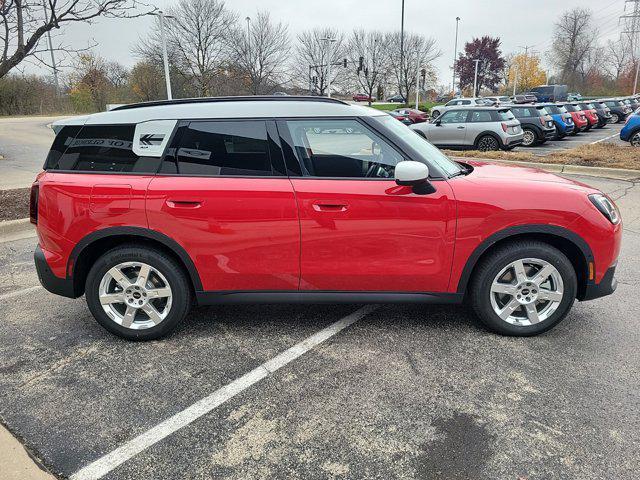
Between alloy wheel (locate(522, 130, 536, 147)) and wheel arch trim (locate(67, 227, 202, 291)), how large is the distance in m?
17.5

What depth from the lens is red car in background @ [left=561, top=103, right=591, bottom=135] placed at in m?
21.1

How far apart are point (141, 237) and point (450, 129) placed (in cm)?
1452

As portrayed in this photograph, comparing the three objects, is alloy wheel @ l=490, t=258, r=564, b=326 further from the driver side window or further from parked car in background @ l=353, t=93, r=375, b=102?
parked car in background @ l=353, t=93, r=375, b=102

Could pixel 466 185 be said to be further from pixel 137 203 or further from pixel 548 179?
pixel 137 203

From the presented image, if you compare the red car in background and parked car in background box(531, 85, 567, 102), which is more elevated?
parked car in background box(531, 85, 567, 102)

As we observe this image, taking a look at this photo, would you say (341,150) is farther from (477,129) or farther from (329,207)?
(477,129)

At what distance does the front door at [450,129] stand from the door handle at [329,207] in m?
14.0

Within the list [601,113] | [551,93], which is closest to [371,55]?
[551,93]

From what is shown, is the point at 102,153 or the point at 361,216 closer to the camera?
the point at 361,216

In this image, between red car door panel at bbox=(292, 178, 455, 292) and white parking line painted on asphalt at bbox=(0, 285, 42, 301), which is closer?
red car door panel at bbox=(292, 178, 455, 292)

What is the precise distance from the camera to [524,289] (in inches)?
134

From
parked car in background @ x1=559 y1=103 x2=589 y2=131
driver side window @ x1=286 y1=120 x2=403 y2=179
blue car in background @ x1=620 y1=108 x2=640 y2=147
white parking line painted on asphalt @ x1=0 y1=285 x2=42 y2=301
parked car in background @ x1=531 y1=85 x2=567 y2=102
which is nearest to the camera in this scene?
driver side window @ x1=286 y1=120 x2=403 y2=179

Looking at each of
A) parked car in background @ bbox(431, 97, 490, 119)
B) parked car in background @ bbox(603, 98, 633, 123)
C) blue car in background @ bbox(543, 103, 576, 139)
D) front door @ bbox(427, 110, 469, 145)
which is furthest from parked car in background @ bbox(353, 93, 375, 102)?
front door @ bbox(427, 110, 469, 145)

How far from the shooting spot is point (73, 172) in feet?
11.4
